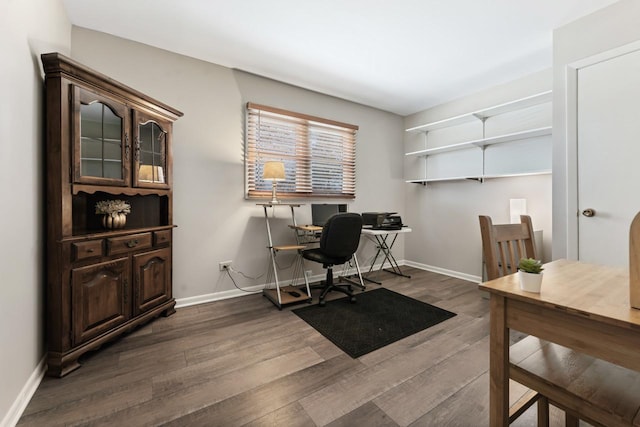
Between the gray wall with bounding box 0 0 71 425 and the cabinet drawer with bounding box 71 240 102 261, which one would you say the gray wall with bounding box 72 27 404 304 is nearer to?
the gray wall with bounding box 0 0 71 425

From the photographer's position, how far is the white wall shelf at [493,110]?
288 centimetres

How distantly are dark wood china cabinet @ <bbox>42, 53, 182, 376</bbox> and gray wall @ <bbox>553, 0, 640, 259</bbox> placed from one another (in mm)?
3532

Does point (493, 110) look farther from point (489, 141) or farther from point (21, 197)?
point (21, 197)

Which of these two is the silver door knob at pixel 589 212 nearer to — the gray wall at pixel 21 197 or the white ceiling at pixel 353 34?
the white ceiling at pixel 353 34

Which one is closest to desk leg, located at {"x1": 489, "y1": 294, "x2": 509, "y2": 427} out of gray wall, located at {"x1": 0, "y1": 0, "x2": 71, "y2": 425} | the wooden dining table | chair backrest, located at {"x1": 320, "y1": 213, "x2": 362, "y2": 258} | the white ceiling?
the wooden dining table

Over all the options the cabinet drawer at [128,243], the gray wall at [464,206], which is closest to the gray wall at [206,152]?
the cabinet drawer at [128,243]

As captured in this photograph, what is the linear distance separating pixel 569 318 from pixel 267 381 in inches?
60.3

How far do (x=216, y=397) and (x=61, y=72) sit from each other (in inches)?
85.4

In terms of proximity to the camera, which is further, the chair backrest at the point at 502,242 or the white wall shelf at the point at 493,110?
the white wall shelf at the point at 493,110

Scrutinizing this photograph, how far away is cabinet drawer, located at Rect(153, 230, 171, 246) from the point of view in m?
2.36

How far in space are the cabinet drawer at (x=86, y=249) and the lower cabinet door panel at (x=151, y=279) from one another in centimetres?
31

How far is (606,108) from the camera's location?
2154mm

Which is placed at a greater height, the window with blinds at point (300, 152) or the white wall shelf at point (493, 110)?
the white wall shelf at point (493, 110)

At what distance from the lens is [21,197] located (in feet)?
4.77
